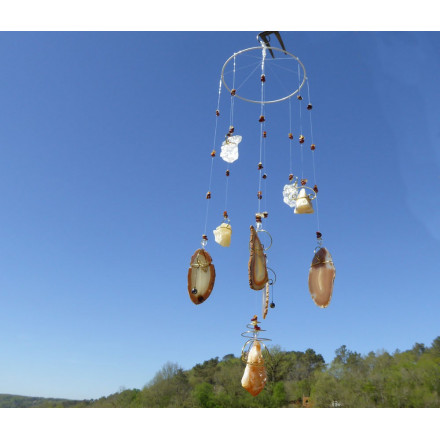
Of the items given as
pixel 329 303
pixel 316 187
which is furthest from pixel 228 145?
pixel 329 303

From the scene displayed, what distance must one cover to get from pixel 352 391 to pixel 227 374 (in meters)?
5.85

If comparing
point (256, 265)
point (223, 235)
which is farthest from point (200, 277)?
point (256, 265)

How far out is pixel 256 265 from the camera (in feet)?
10.1

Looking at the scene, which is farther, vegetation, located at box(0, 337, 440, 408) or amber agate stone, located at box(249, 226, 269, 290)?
vegetation, located at box(0, 337, 440, 408)

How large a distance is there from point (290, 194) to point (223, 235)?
28.5 inches

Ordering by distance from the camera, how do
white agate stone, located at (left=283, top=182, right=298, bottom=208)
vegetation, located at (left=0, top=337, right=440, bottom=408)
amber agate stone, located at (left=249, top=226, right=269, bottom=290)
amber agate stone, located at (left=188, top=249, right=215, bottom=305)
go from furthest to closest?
vegetation, located at (left=0, top=337, right=440, bottom=408) < white agate stone, located at (left=283, top=182, right=298, bottom=208) < amber agate stone, located at (left=188, top=249, right=215, bottom=305) < amber agate stone, located at (left=249, top=226, right=269, bottom=290)

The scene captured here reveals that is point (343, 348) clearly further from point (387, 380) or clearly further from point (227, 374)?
point (227, 374)

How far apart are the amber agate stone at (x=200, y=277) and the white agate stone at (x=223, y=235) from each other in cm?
18

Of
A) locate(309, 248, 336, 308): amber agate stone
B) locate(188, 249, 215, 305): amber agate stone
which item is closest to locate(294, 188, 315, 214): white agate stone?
locate(309, 248, 336, 308): amber agate stone

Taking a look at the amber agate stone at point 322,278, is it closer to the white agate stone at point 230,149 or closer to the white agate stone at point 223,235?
the white agate stone at point 223,235

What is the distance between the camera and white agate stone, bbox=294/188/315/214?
3.33 metres

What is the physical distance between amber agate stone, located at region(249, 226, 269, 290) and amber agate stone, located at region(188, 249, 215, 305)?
0.44 m

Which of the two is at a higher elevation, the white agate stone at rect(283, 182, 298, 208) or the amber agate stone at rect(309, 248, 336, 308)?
the white agate stone at rect(283, 182, 298, 208)

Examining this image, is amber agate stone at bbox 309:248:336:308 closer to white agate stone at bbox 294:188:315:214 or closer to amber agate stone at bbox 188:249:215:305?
white agate stone at bbox 294:188:315:214
